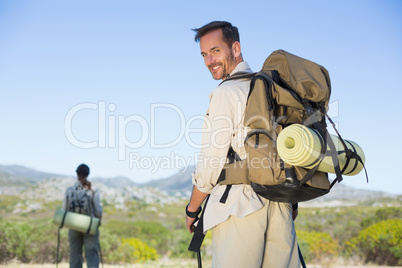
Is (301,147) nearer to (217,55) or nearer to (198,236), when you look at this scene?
(198,236)

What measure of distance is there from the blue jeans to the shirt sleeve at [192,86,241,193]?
4.93 metres

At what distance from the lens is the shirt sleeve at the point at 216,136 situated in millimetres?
2047

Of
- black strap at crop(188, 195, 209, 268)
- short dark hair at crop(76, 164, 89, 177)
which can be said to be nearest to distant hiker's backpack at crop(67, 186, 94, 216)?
short dark hair at crop(76, 164, 89, 177)

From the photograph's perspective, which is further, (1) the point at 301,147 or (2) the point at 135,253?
(2) the point at 135,253

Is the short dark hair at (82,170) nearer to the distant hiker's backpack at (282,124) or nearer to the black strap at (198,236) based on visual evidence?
the black strap at (198,236)

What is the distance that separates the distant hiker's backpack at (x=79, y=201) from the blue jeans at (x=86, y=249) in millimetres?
347

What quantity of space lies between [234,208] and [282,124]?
45cm

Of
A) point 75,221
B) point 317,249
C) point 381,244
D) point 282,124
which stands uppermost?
point 282,124

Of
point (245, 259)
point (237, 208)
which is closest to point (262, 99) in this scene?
point (237, 208)

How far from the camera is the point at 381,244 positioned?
11461 millimetres

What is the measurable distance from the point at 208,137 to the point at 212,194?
280mm

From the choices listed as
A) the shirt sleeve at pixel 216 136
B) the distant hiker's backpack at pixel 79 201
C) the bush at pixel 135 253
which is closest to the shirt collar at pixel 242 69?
the shirt sleeve at pixel 216 136

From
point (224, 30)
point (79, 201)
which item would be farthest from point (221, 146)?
A: point (79, 201)

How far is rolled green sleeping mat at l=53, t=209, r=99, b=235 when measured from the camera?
20.8ft
